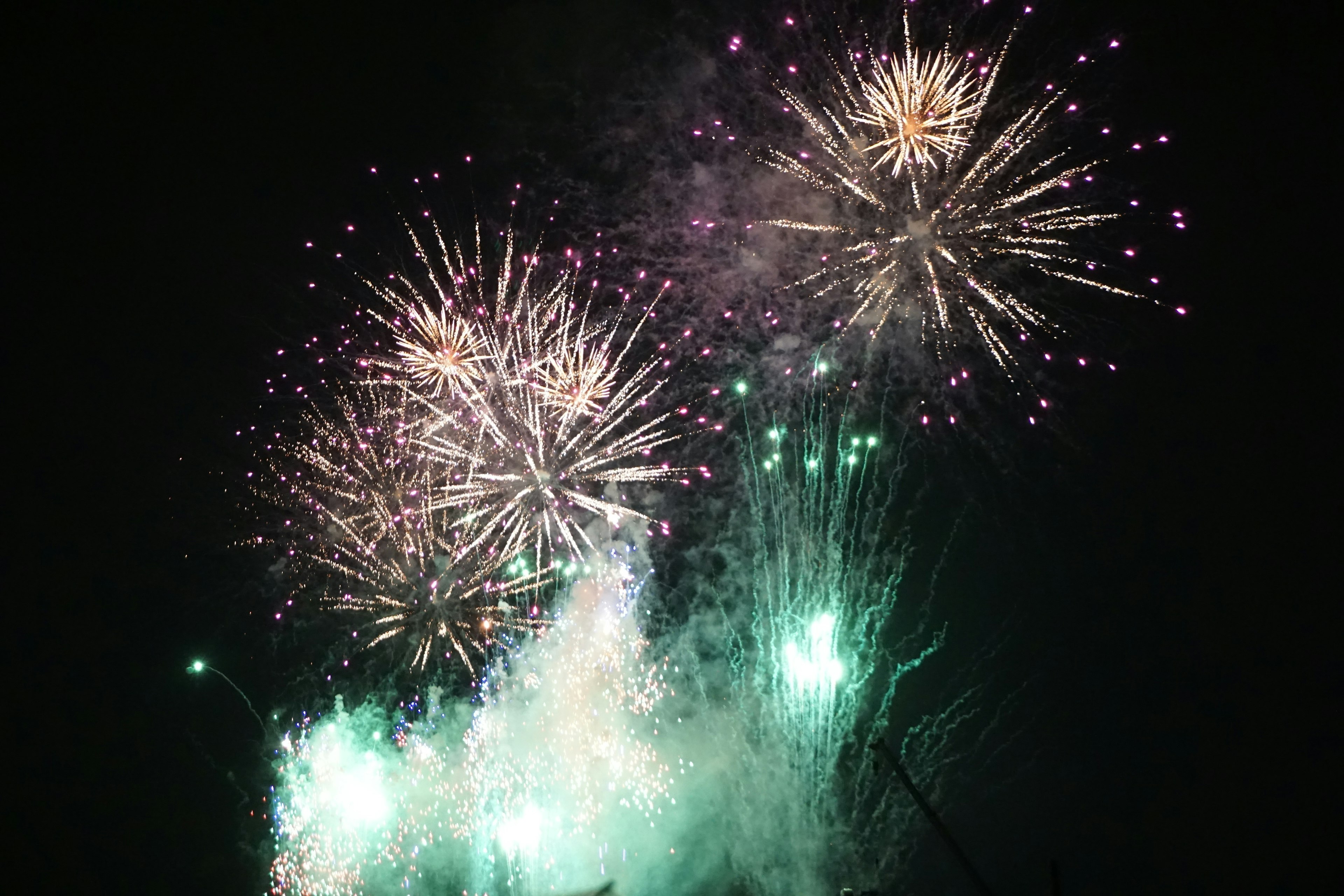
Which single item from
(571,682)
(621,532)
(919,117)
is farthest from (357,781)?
(919,117)

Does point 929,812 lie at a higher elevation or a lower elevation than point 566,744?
lower

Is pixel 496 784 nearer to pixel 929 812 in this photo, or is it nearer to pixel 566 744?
pixel 566 744

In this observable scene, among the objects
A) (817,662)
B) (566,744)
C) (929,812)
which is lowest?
(929,812)

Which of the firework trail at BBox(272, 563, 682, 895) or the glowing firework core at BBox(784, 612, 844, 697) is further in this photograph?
the firework trail at BBox(272, 563, 682, 895)

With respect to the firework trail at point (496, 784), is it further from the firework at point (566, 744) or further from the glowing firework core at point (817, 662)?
the glowing firework core at point (817, 662)

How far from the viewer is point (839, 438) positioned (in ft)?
41.0

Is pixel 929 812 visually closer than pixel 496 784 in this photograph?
Yes

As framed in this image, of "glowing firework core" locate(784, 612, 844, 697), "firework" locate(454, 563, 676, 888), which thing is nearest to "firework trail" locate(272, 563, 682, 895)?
"firework" locate(454, 563, 676, 888)

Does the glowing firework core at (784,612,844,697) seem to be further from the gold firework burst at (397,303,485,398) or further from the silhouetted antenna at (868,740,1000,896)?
the gold firework burst at (397,303,485,398)

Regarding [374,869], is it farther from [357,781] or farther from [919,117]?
[919,117]

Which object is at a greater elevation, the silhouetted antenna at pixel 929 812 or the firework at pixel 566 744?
the firework at pixel 566 744

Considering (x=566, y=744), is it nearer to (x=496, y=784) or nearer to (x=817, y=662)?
(x=496, y=784)

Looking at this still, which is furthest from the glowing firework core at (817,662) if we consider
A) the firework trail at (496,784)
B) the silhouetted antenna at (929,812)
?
Result: the firework trail at (496,784)

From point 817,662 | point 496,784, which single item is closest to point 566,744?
point 496,784
